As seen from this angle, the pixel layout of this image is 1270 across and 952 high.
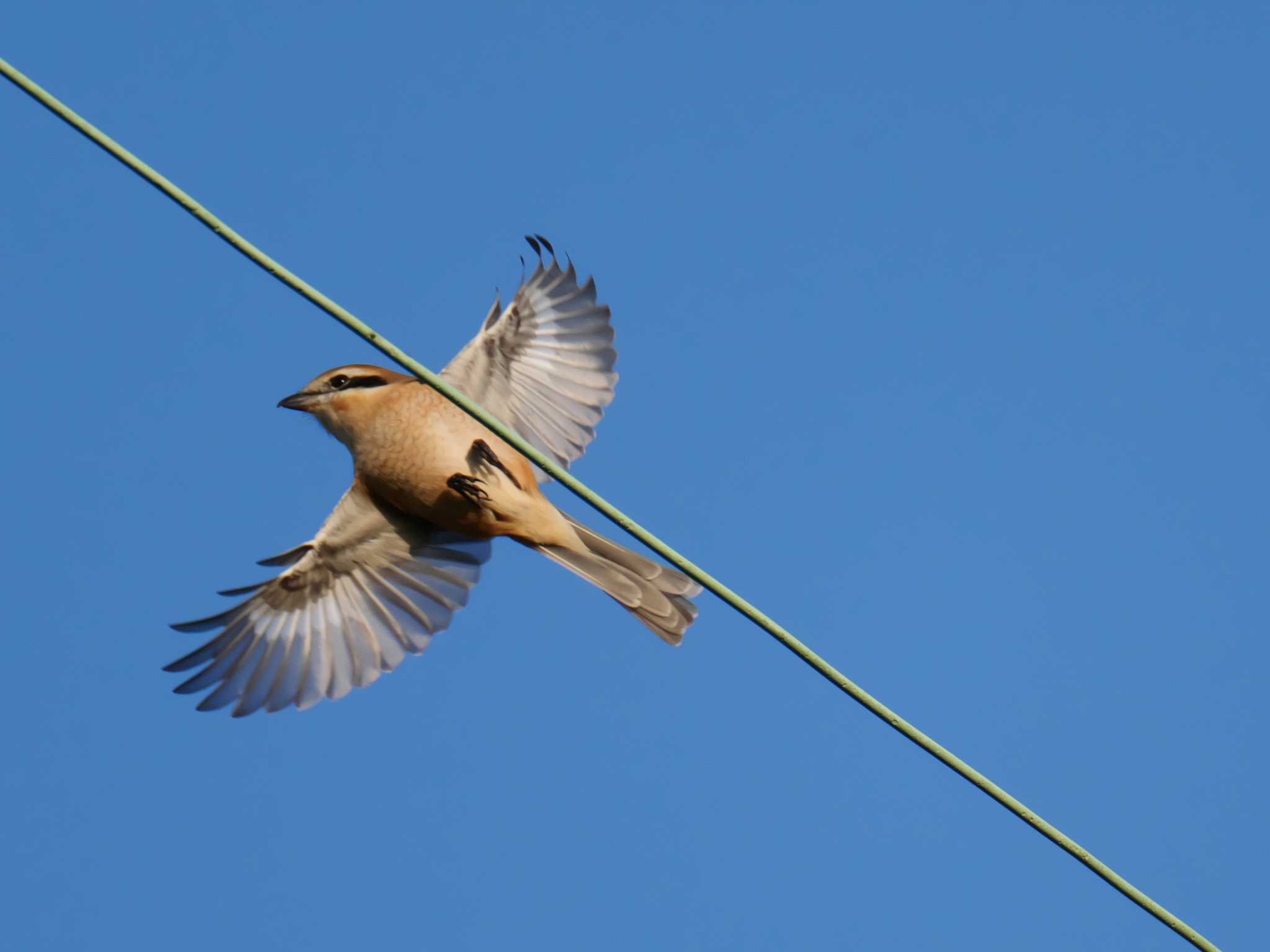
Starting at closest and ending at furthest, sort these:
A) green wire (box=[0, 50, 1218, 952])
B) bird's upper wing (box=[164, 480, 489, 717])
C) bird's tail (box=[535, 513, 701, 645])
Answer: green wire (box=[0, 50, 1218, 952])
bird's tail (box=[535, 513, 701, 645])
bird's upper wing (box=[164, 480, 489, 717])

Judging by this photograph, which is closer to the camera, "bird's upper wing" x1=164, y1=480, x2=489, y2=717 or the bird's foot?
the bird's foot

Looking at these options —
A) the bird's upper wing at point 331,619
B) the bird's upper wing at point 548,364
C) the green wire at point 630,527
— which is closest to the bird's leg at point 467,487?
the bird's upper wing at point 331,619

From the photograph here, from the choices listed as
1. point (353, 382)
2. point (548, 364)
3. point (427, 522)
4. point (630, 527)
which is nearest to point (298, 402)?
point (353, 382)

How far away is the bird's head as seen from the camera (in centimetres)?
813

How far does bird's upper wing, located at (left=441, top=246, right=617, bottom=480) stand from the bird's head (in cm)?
71

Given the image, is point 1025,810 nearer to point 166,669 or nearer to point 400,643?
point 400,643

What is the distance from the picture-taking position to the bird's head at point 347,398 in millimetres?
8133

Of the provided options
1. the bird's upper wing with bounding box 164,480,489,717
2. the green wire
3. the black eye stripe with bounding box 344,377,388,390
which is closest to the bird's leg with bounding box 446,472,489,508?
the black eye stripe with bounding box 344,377,388,390

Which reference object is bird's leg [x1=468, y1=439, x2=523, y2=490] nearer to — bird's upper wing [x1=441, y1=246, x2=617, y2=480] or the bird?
the bird

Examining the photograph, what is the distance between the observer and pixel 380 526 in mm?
8758

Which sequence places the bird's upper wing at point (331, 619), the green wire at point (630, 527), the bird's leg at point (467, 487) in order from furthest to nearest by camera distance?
the bird's upper wing at point (331, 619)
the bird's leg at point (467, 487)
the green wire at point (630, 527)

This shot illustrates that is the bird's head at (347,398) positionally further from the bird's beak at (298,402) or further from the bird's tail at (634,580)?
the bird's tail at (634,580)

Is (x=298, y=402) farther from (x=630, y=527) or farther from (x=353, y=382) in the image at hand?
(x=630, y=527)

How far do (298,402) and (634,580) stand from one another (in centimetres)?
192
